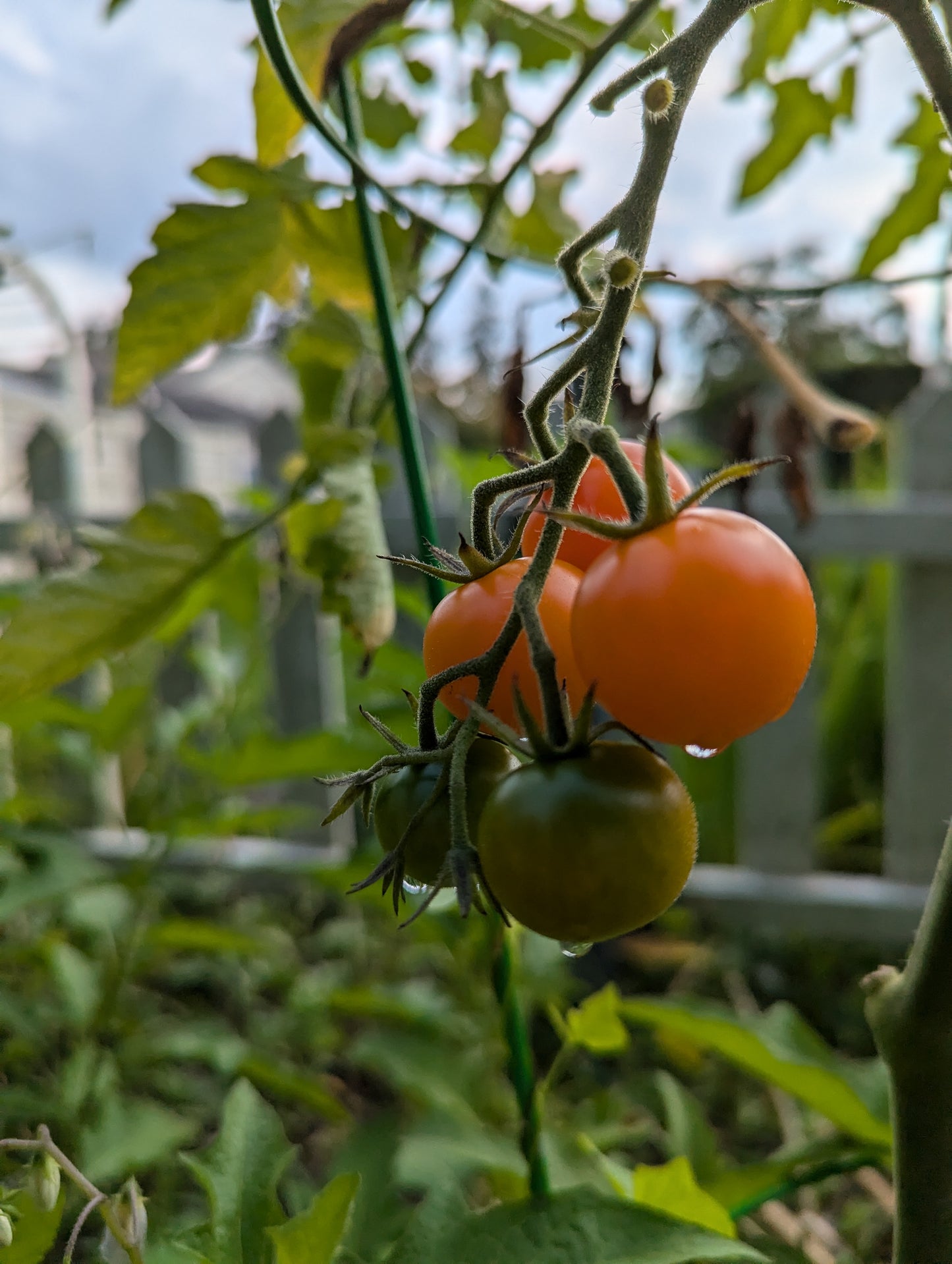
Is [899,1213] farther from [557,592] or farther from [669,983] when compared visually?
[669,983]

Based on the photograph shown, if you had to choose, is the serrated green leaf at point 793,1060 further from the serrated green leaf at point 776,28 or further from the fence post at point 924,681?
the fence post at point 924,681

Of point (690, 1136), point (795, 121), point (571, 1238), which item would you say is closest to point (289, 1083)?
point (690, 1136)

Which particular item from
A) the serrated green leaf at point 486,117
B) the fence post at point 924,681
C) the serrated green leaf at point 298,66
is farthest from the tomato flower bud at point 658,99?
the fence post at point 924,681

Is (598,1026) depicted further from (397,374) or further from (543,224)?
(543,224)

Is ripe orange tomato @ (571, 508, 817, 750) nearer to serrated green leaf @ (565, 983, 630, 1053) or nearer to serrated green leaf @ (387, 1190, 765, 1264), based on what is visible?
serrated green leaf @ (387, 1190, 765, 1264)

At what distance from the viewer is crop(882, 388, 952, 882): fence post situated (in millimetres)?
1795

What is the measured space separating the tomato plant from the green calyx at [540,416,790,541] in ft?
0.21

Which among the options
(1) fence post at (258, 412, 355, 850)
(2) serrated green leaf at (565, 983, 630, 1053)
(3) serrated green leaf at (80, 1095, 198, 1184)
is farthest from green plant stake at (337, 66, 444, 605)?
(1) fence post at (258, 412, 355, 850)

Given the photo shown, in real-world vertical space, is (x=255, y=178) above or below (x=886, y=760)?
above

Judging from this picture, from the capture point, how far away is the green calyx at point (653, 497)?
0.24 meters

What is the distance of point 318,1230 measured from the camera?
1.24ft

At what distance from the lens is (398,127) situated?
2.91 ft

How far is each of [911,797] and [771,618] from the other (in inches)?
70.2

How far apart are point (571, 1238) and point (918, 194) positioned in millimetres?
795
